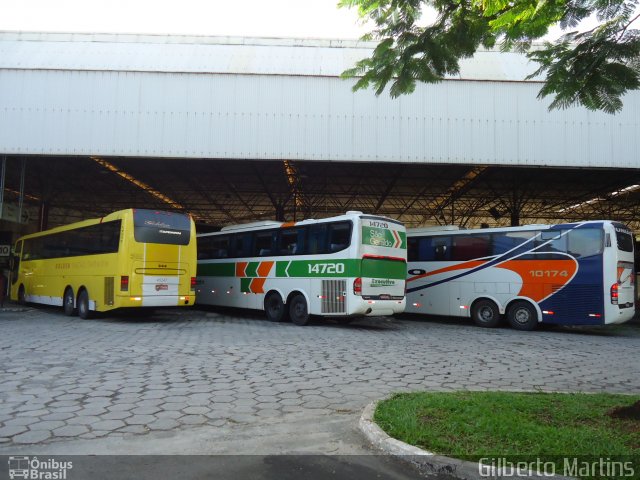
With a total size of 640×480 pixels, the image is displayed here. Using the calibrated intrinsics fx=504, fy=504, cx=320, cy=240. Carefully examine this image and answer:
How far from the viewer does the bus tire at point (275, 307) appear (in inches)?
603

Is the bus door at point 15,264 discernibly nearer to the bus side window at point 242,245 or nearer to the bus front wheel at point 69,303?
the bus front wheel at point 69,303

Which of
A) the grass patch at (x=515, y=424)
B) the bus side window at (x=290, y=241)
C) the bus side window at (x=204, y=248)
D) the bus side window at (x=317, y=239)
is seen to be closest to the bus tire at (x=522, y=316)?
the bus side window at (x=317, y=239)

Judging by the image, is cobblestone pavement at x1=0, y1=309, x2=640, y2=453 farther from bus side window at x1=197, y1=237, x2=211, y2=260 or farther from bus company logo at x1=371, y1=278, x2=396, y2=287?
bus side window at x1=197, y1=237, x2=211, y2=260

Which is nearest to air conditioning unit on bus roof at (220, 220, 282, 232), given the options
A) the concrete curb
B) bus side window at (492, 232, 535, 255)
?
bus side window at (492, 232, 535, 255)

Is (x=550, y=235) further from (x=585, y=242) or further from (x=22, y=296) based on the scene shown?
(x=22, y=296)

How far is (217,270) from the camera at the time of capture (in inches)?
731

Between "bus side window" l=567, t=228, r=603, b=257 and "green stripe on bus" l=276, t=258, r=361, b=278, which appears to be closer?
"bus side window" l=567, t=228, r=603, b=257

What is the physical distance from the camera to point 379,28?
5.66 metres

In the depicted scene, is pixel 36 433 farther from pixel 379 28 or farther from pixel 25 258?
pixel 25 258

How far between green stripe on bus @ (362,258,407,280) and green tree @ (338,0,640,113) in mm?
7707

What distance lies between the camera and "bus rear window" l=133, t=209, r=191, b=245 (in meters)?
14.0

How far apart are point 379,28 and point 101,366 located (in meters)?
5.98

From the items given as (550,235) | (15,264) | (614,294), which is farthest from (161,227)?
(614,294)

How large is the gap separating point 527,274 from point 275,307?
7530 mm
